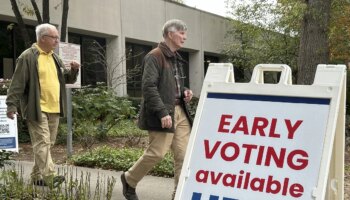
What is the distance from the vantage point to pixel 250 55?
69.1 ft

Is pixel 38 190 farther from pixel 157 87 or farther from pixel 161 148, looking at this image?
pixel 157 87

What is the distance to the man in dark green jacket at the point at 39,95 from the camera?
17.0 feet

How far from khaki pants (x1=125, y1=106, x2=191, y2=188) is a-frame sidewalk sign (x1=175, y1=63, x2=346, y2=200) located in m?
1.35

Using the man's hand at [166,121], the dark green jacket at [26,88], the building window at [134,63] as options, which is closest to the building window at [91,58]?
the building window at [134,63]

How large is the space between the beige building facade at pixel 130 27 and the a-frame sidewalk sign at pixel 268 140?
1213 centimetres

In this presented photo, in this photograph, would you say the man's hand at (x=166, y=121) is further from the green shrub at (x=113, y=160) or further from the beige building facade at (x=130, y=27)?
the beige building facade at (x=130, y=27)

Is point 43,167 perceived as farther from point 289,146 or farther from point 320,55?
point 320,55

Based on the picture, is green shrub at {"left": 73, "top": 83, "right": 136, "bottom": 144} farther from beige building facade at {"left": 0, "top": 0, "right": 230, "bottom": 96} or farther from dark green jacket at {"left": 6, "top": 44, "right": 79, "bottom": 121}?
beige building facade at {"left": 0, "top": 0, "right": 230, "bottom": 96}

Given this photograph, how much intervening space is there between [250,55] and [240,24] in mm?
1367

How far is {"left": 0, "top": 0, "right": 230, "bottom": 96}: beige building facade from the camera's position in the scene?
54.7 ft

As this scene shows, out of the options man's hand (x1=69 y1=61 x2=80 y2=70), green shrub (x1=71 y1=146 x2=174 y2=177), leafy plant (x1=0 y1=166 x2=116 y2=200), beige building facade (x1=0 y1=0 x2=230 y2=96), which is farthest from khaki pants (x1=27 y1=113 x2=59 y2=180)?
beige building facade (x1=0 y1=0 x2=230 y2=96)

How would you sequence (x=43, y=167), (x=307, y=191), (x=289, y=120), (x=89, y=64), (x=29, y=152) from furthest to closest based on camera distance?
(x=89, y=64), (x=29, y=152), (x=43, y=167), (x=289, y=120), (x=307, y=191)

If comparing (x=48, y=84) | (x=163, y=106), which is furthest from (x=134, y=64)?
(x=163, y=106)

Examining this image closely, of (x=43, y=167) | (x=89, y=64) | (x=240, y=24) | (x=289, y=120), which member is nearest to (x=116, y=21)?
(x=89, y=64)
